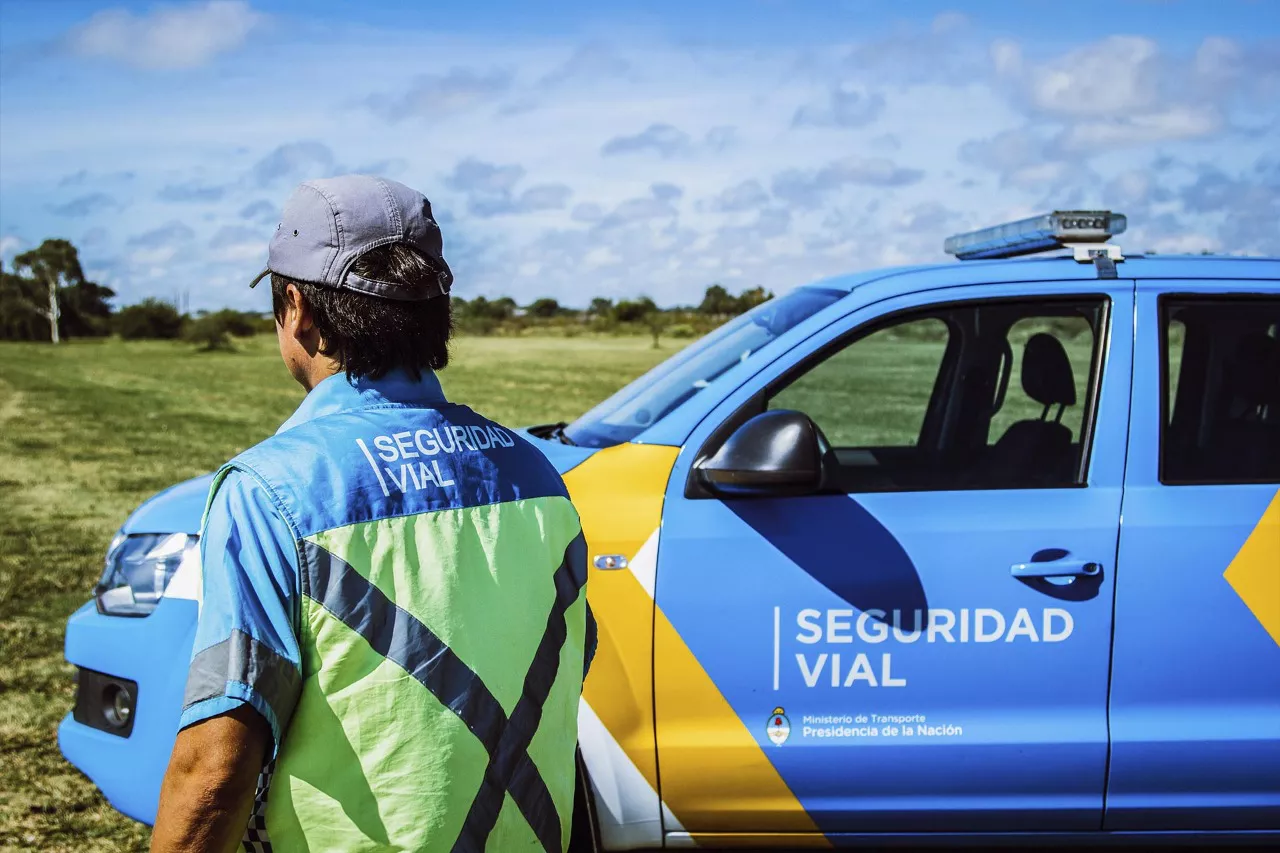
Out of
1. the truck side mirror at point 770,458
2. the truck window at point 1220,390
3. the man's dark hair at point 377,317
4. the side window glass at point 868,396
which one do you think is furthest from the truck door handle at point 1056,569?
the side window glass at point 868,396

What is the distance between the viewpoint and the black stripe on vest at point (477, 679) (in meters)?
1.37

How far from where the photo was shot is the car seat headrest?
3.55 m

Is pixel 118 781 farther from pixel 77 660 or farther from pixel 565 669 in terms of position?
pixel 565 669

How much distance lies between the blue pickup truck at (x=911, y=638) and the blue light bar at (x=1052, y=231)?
0.21 m

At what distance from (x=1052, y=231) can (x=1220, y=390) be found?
666 millimetres

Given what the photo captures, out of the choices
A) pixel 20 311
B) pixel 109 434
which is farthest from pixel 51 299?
pixel 109 434

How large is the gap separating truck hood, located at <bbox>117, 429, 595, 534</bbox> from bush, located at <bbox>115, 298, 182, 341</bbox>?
72703 millimetres

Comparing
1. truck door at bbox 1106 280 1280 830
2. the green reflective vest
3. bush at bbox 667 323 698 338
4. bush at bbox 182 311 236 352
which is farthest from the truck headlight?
bush at bbox 182 311 236 352

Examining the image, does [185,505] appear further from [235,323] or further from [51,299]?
[51,299]

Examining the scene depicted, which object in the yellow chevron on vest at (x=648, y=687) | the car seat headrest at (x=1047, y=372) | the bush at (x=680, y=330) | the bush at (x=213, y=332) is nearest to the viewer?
the yellow chevron on vest at (x=648, y=687)

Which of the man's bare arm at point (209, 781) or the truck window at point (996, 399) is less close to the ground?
the truck window at point (996, 399)

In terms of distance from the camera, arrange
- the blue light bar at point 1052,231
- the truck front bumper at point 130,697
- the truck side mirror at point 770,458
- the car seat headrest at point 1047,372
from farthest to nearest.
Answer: the car seat headrest at point 1047,372 → the blue light bar at point 1052,231 → the truck front bumper at point 130,697 → the truck side mirror at point 770,458

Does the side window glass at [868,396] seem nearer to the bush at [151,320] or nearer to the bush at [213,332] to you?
the bush at [213,332]

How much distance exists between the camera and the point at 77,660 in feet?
10.6
